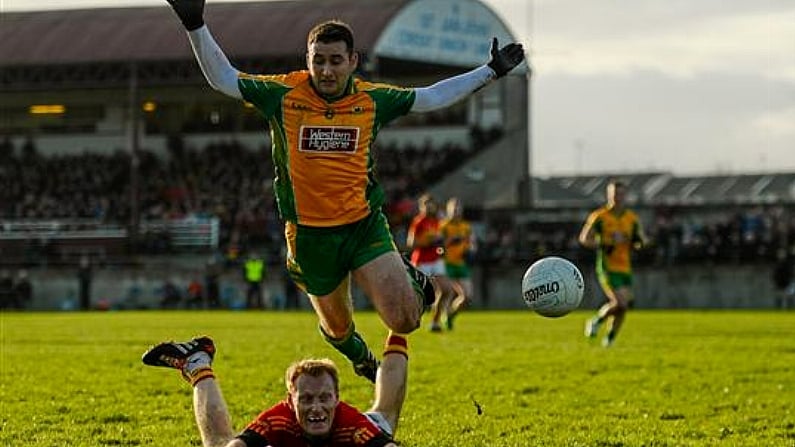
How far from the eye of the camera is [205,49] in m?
9.96

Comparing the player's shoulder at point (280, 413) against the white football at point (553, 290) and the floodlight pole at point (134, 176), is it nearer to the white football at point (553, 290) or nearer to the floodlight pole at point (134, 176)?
the white football at point (553, 290)

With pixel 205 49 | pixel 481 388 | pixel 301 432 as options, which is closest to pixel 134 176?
pixel 481 388

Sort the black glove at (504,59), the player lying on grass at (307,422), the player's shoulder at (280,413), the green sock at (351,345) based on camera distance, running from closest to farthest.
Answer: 1. the player lying on grass at (307,422)
2. the player's shoulder at (280,413)
3. the black glove at (504,59)
4. the green sock at (351,345)

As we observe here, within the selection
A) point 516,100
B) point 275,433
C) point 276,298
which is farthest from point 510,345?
point 516,100

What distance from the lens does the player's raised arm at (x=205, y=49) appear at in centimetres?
968

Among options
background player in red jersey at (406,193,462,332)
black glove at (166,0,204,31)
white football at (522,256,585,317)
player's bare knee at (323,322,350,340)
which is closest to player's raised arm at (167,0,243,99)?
black glove at (166,0,204,31)

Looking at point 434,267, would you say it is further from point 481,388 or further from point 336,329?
point 336,329

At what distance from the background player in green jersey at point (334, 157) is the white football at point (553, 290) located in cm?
79

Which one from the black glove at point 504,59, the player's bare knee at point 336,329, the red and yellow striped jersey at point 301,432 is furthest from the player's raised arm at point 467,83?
the red and yellow striped jersey at point 301,432

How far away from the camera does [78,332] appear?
90.9 feet

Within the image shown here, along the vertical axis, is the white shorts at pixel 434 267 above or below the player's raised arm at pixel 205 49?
below

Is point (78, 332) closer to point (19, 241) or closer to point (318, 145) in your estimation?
point (318, 145)

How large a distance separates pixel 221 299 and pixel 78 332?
2065 cm

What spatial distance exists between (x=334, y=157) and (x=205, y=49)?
3.54ft
